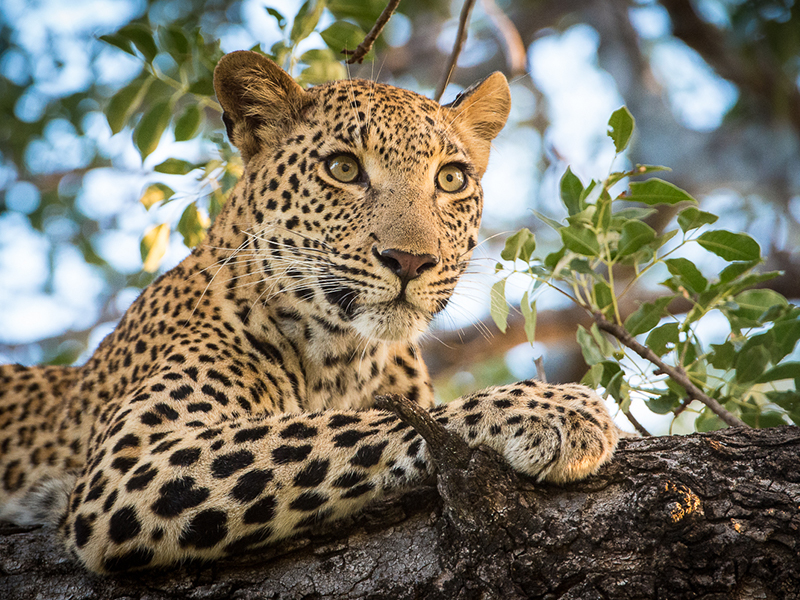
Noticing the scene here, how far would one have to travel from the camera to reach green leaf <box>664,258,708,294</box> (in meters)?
4.30

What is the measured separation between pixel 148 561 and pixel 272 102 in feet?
10.7

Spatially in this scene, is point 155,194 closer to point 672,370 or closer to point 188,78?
point 188,78

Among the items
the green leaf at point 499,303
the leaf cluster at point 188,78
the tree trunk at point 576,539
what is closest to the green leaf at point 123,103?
the leaf cluster at point 188,78

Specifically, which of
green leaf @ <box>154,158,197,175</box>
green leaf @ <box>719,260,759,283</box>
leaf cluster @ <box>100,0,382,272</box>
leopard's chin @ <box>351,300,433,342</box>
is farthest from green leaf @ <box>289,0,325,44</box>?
green leaf @ <box>719,260,759,283</box>

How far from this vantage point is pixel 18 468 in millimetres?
5555

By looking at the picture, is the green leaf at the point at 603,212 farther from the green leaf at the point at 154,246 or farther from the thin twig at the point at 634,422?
the green leaf at the point at 154,246

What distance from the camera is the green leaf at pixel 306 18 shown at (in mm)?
5227

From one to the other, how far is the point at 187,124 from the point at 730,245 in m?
3.71

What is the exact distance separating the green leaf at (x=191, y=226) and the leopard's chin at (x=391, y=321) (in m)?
1.96

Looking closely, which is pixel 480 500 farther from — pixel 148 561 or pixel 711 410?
pixel 711 410

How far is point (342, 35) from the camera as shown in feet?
17.9

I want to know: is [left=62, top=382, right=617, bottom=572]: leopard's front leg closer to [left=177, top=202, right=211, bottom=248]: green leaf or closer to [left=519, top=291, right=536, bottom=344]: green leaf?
[left=519, top=291, right=536, bottom=344]: green leaf

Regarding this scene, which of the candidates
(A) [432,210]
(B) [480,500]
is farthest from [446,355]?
(B) [480,500]

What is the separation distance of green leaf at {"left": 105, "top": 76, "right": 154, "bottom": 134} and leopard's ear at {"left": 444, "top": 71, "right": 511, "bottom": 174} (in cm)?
226
